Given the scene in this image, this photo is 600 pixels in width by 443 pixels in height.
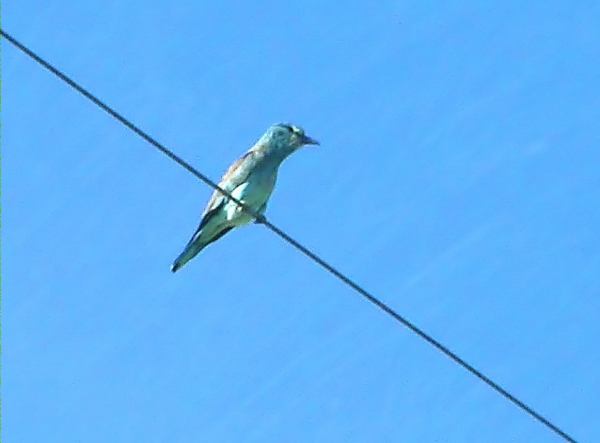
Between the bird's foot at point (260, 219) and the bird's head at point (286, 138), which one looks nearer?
the bird's foot at point (260, 219)

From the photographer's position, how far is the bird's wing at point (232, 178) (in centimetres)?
898

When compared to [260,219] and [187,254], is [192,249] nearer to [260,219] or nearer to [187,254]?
[187,254]

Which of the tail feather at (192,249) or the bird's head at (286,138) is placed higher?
the bird's head at (286,138)

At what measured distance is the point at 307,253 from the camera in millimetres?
5332

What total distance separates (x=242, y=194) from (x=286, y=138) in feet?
2.12

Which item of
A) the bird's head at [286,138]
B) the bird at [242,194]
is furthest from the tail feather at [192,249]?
the bird's head at [286,138]

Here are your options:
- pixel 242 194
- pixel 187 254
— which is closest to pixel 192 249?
pixel 187 254

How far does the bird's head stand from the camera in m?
9.43

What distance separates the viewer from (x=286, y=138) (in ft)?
31.2

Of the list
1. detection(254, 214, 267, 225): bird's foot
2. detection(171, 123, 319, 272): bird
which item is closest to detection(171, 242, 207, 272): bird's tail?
detection(171, 123, 319, 272): bird

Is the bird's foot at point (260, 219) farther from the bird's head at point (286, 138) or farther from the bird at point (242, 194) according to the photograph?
the bird's head at point (286, 138)

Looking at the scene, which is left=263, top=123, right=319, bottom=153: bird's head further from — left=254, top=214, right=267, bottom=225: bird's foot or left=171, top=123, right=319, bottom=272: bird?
left=254, top=214, right=267, bottom=225: bird's foot

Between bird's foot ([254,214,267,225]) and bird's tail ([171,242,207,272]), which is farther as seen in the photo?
bird's tail ([171,242,207,272])

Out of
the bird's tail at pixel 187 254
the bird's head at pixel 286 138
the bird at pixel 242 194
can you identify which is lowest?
the bird's tail at pixel 187 254
